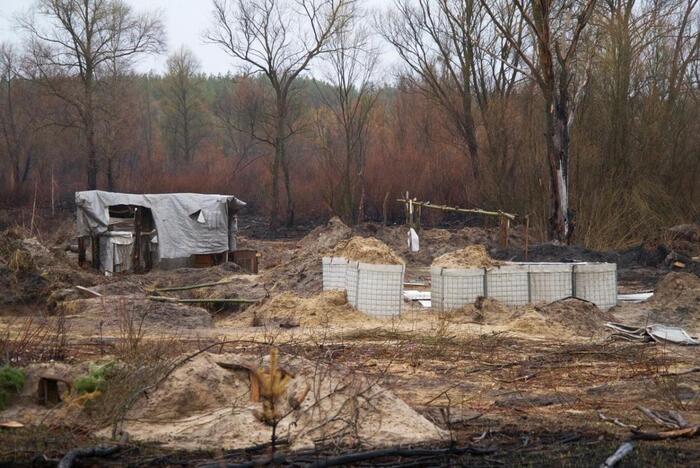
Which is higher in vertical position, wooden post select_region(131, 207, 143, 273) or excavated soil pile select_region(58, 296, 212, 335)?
wooden post select_region(131, 207, 143, 273)

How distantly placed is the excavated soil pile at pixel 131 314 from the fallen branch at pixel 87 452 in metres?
6.33

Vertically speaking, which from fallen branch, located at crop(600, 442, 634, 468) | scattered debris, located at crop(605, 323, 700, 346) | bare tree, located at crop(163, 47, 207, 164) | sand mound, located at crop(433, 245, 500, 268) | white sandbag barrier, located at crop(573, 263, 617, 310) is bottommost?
fallen branch, located at crop(600, 442, 634, 468)

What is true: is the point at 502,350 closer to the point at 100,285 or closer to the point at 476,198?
the point at 100,285

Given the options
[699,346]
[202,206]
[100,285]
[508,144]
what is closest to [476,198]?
[508,144]

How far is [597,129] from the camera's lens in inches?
1082

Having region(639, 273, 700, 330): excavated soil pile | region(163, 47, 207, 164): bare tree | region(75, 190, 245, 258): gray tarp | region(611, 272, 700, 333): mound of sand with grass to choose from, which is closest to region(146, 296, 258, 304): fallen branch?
region(611, 272, 700, 333): mound of sand with grass

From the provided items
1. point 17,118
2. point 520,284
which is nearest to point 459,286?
point 520,284

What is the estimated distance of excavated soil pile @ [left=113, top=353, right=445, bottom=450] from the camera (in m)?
6.34

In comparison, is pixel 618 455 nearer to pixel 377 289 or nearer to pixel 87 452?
pixel 87 452

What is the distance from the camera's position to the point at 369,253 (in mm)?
13398

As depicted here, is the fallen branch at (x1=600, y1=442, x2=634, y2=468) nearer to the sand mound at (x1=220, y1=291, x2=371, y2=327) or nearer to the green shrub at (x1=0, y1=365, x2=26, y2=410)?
the green shrub at (x1=0, y1=365, x2=26, y2=410)

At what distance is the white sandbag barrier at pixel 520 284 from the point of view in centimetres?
A: 1340

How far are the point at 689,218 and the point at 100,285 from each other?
1913 cm

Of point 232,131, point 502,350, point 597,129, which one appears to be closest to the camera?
point 502,350
